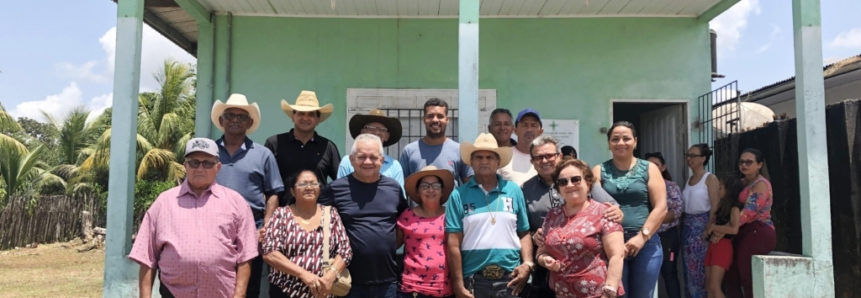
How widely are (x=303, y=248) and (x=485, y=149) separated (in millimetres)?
1156

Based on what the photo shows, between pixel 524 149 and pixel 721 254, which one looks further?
pixel 721 254

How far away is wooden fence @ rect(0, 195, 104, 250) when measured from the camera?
16.0 metres

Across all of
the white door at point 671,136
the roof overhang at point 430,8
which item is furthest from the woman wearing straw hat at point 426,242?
the white door at point 671,136

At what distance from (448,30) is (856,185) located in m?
4.06

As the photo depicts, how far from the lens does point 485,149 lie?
141 inches

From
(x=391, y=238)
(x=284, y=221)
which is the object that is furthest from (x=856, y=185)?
(x=284, y=221)

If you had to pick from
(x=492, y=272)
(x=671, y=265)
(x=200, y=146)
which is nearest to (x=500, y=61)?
(x=671, y=265)

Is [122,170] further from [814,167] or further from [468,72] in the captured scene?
[814,167]

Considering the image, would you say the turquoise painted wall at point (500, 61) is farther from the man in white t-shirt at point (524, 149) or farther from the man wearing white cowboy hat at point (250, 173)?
the man wearing white cowboy hat at point (250, 173)

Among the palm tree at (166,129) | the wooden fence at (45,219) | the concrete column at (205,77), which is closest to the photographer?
the concrete column at (205,77)

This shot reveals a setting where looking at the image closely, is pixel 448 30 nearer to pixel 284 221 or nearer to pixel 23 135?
pixel 284 221

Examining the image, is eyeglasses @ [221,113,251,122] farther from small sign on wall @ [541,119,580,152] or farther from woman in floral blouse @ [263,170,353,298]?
small sign on wall @ [541,119,580,152]

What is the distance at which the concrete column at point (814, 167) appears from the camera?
13.8ft

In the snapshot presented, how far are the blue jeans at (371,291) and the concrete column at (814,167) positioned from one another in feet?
9.44
